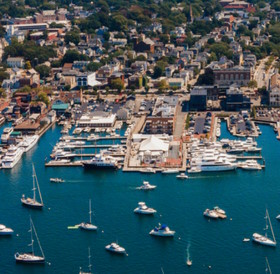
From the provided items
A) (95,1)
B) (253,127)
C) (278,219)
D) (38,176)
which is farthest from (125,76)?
(95,1)

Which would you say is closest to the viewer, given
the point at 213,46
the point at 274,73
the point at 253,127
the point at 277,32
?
the point at 253,127

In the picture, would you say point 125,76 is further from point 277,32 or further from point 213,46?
point 277,32

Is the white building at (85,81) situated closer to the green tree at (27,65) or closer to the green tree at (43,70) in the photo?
the green tree at (43,70)

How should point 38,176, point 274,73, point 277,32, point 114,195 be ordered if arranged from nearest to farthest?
point 114,195
point 38,176
point 274,73
point 277,32

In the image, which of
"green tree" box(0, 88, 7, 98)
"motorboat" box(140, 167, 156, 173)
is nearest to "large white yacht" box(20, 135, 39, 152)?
"motorboat" box(140, 167, 156, 173)

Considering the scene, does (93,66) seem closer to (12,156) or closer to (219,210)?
(12,156)

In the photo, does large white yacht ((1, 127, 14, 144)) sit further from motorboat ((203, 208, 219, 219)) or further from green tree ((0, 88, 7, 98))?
motorboat ((203, 208, 219, 219))

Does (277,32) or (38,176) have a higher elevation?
(277,32)
